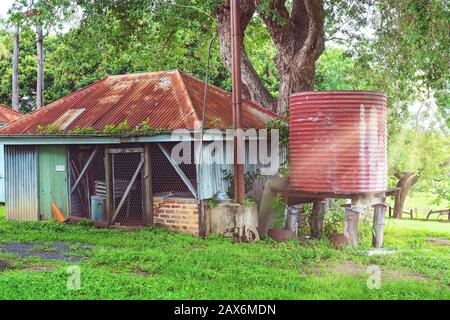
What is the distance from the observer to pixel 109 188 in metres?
13.5

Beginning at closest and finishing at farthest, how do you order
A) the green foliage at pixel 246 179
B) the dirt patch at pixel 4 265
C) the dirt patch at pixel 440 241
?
the dirt patch at pixel 4 265, the green foliage at pixel 246 179, the dirt patch at pixel 440 241

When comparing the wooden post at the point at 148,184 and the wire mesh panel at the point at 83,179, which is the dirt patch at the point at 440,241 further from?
the wire mesh panel at the point at 83,179

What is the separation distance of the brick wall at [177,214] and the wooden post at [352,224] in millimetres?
3229

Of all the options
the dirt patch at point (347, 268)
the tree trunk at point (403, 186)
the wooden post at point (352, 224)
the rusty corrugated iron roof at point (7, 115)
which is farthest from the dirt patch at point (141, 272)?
the tree trunk at point (403, 186)

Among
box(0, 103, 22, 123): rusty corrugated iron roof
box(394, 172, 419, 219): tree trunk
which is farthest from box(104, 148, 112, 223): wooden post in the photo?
box(394, 172, 419, 219): tree trunk

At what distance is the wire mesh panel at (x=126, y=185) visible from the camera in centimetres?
1312

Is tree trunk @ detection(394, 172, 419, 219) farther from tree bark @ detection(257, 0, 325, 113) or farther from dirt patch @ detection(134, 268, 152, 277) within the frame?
Answer: dirt patch @ detection(134, 268, 152, 277)

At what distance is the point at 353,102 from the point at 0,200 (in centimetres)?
1456

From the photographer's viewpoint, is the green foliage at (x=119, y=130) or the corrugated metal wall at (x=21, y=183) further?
the corrugated metal wall at (x=21, y=183)

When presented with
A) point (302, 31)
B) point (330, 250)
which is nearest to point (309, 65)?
point (302, 31)

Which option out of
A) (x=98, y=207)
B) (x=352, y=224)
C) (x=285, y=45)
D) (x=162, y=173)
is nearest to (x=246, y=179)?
(x=162, y=173)

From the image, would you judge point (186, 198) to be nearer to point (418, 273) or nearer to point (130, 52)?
point (418, 273)

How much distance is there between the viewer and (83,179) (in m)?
14.3

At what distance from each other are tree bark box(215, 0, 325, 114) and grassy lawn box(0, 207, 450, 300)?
566 centimetres
